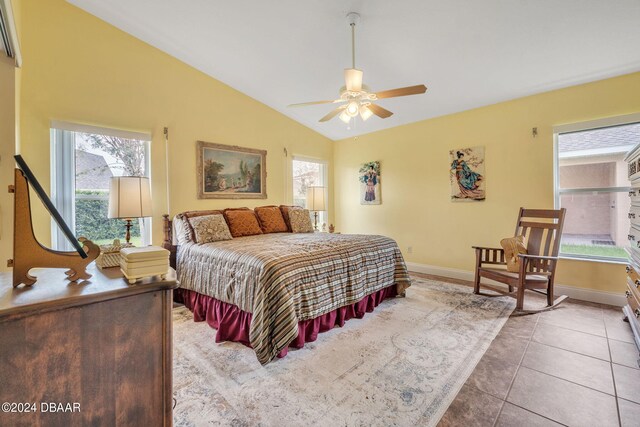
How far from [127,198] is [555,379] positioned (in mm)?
3766

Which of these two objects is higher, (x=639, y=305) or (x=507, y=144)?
(x=507, y=144)

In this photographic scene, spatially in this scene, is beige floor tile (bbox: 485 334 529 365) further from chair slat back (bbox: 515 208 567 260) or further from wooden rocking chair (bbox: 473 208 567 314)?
chair slat back (bbox: 515 208 567 260)

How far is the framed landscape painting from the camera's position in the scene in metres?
A: 4.02

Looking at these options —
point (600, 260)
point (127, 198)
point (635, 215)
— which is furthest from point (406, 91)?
point (600, 260)

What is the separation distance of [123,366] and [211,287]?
5.63 feet

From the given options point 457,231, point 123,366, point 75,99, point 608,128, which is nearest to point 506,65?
point 608,128

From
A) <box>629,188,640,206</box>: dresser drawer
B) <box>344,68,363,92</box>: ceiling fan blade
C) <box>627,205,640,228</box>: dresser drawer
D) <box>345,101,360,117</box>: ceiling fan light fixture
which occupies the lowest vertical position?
<box>627,205,640,228</box>: dresser drawer

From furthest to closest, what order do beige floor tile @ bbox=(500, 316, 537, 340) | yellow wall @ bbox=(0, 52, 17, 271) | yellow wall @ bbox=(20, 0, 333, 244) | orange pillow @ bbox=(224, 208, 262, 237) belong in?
1. orange pillow @ bbox=(224, 208, 262, 237)
2. yellow wall @ bbox=(20, 0, 333, 244)
3. beige floor tile @ bbox=(500, 316, 537, 340)
4. yellow wall @ bbox=(0, 52, 17, 271)

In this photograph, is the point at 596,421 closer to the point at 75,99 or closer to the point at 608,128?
the point at 608,128

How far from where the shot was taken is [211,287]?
8.86ft

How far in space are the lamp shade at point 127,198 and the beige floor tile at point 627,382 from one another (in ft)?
12.9

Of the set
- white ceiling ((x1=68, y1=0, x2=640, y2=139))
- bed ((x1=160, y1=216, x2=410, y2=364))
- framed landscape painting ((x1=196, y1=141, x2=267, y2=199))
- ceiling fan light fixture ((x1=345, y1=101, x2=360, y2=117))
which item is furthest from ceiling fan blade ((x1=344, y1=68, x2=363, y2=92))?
framed landscape painting ((x1=196, y1=141, x2=267, y2=199))

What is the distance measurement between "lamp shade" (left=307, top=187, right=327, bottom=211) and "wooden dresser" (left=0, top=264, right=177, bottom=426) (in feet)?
11.8

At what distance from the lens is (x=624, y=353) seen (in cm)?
220
